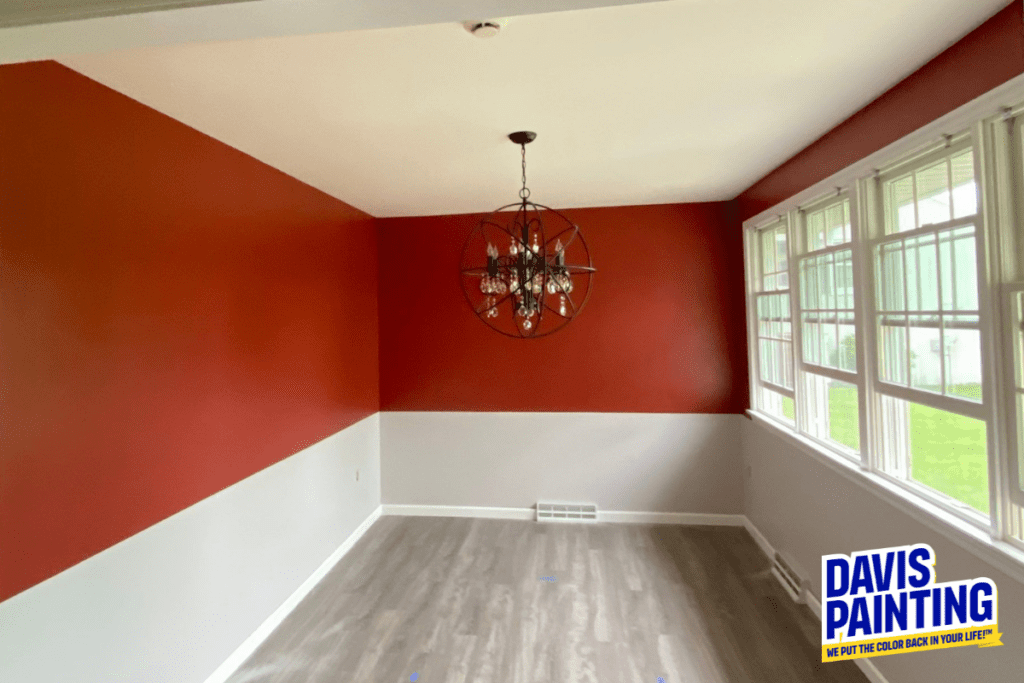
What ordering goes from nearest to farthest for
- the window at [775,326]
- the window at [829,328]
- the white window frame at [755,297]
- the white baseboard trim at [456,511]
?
the window at [829,328] → the window at [775,326] → the white window frame at [755,297] → the white baseboard trim at [456,511]

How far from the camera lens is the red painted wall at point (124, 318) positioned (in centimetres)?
163

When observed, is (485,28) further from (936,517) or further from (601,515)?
(601,515)

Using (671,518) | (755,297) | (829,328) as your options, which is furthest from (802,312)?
(671,518)

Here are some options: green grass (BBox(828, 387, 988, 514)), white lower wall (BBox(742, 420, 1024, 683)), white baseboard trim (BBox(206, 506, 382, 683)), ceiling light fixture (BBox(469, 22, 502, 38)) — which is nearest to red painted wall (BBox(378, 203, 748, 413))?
white lower wall (BBox(742, 420, 1024, 683))

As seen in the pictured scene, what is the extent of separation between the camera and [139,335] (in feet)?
6.81

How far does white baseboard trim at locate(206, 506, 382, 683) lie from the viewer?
2.55 meters

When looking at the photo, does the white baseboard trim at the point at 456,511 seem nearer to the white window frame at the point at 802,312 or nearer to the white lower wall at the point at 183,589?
the white lower wall at the point at 183,589

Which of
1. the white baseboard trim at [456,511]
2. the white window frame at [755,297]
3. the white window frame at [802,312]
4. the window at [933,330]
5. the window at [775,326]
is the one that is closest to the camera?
the window at [933,330]

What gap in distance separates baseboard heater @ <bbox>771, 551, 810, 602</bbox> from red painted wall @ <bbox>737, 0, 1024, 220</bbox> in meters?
2.32

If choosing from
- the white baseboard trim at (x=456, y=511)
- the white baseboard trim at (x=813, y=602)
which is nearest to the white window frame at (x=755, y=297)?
A: the white baseboard trim at (x=813, y=602)

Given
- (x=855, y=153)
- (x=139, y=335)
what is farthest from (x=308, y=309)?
(x=855, y=153)

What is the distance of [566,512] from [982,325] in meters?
3.32

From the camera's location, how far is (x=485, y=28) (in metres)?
1.61

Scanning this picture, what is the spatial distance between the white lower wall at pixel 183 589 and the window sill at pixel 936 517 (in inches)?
120
